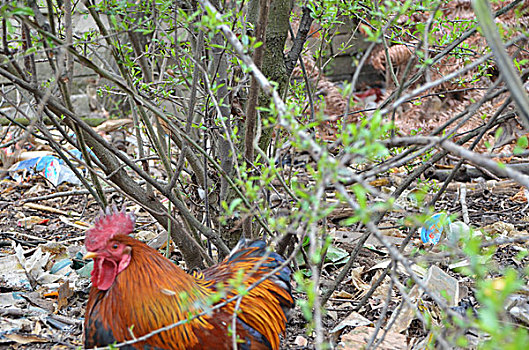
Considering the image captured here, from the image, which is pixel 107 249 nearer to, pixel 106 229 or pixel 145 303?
pixel 106 229

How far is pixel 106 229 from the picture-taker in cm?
227

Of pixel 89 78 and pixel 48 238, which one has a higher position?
pixel 89 78

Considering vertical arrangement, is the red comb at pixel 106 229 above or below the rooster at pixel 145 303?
above

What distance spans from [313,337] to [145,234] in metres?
1.83

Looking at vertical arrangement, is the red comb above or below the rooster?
→ above

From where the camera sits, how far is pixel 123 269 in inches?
88.4

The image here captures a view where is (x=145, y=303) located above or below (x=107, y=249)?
below

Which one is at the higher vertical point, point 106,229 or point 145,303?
point 106,229

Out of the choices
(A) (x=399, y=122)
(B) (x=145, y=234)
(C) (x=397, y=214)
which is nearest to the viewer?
(B) (x=145, y=234)

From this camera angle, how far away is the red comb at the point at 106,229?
2.23 metres

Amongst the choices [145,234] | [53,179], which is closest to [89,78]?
[53,179]

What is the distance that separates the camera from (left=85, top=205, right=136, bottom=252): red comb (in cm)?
223

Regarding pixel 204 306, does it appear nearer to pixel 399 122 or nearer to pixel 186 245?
pixel 186 245

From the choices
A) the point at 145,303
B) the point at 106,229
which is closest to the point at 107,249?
the point at 106,229
